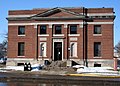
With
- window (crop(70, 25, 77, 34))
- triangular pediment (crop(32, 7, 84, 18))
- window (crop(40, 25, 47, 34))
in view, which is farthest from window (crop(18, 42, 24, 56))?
window (crop(70, 25, 77, 34))

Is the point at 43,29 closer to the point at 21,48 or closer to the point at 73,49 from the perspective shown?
the point at 21,48

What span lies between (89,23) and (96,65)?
24.7 ft

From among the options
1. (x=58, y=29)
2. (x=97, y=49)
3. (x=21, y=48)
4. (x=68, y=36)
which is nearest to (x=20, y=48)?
(x=21, y=48)

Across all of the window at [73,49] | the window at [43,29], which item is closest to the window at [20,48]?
the window at [43,29]

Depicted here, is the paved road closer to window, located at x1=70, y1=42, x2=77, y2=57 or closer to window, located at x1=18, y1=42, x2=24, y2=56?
window, located at x1=70, y1=42, x2=77, y2=57

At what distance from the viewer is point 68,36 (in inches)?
2218

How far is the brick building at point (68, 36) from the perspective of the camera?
55.8m

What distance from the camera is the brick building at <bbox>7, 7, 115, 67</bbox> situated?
5575cm

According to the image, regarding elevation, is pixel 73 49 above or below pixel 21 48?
below

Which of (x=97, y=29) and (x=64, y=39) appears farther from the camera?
(x=97, y=29)

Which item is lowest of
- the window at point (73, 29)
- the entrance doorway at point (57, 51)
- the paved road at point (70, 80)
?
the paved road at point (70, 80)

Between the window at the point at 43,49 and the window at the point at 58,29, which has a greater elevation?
the window at the point at 58,29

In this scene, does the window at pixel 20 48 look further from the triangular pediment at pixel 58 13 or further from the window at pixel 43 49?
the triangular pediment at pixel 58 13

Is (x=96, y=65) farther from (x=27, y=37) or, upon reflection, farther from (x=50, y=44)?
(x=27, y=37)
